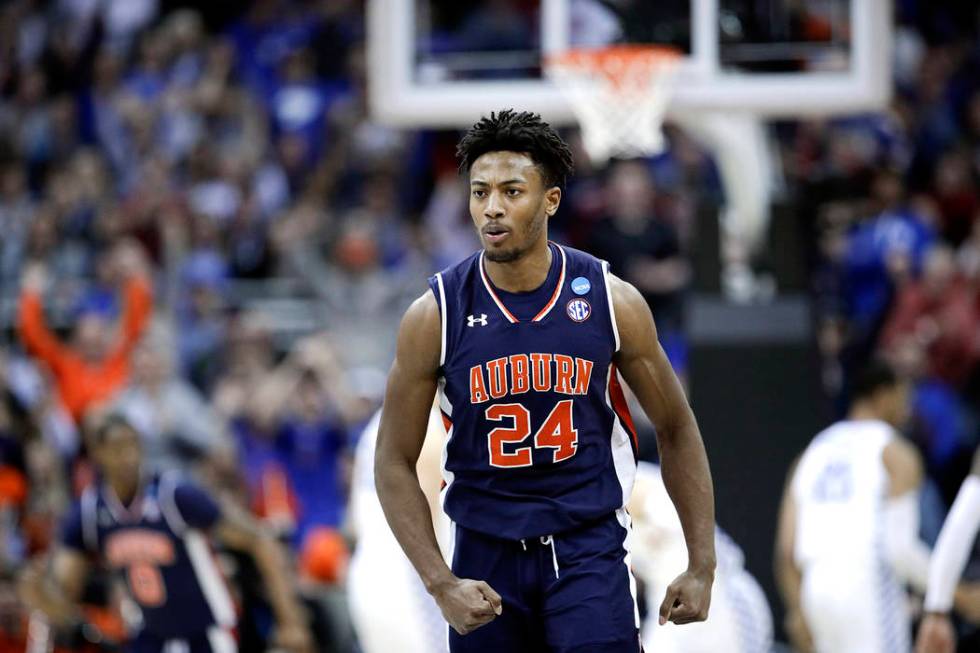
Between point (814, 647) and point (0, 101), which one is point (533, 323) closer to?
point (814, 647)

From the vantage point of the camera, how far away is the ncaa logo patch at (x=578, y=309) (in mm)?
4578

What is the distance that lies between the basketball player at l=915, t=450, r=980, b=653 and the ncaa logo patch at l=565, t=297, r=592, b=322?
9.07ft

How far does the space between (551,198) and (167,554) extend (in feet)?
11.3

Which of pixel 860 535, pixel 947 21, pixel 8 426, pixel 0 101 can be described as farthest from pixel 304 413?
pixel 947 21

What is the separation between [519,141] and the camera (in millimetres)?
4539

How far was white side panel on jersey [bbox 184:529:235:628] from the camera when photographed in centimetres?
740

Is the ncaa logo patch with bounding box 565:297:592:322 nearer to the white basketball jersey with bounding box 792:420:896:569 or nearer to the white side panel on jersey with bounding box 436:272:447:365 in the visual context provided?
the white side panel on jersey with bounding box 436:272:447:365

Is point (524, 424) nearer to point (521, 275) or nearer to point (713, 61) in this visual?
point (521, 275)

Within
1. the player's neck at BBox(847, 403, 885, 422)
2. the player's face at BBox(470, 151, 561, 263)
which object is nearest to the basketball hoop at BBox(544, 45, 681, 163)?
the player's neck at BBox(847, 403, 885, 422)

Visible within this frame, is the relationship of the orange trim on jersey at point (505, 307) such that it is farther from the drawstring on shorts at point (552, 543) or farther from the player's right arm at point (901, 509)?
the player's right arm at point (901, 509)

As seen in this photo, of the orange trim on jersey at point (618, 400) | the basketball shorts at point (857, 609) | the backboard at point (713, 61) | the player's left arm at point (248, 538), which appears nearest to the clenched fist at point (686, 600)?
the orange trim on jersey at point (618, 400)

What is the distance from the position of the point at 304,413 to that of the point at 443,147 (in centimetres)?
420

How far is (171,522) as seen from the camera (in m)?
7.36

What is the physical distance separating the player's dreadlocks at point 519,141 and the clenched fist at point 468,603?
1.09m
